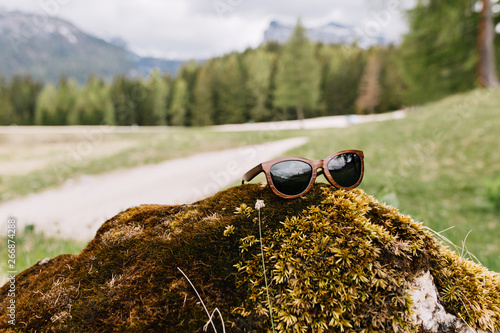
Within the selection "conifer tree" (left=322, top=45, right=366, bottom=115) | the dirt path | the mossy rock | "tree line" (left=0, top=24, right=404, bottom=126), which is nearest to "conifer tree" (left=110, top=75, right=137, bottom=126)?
"tree line" (left=0, top=24, right=404, bottom=126)

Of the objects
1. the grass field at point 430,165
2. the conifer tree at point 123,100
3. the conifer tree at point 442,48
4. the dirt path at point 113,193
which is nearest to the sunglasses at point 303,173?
the grass field at point 430,165

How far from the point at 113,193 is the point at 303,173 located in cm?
878

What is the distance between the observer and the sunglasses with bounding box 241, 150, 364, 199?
4.52 ft

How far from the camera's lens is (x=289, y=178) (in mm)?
1374

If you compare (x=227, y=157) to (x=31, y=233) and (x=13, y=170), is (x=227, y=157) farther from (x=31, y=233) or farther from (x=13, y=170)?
(x=13, y=170)

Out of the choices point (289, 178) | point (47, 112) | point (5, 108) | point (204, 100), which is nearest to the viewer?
point (289, 178)

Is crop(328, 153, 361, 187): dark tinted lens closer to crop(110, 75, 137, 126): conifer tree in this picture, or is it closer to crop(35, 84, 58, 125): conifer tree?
crop(110, 75, 137, 126): conifer tree

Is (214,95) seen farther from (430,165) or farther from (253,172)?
(253,172)

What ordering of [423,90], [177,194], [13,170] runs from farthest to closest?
1. [423,90]
2. [13,170]
3. [177,194]

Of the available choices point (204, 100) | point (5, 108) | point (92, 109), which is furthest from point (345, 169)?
point (5, 108)

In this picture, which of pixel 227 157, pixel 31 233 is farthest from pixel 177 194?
pixel 227 157

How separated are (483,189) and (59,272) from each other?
31.2 ft

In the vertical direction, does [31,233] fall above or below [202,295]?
below

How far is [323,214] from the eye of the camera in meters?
1.30
